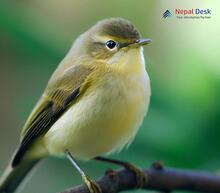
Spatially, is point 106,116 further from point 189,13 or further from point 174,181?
point 189,13

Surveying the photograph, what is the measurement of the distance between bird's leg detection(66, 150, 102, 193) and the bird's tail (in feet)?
0.74

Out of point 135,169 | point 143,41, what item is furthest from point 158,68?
point 135,169

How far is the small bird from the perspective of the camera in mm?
1154

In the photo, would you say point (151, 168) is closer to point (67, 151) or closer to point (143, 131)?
point (143, 131)

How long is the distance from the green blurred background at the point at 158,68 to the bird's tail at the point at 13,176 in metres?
0.06

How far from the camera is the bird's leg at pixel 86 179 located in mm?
1098

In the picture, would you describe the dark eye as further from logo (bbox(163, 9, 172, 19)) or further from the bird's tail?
the bird's tail

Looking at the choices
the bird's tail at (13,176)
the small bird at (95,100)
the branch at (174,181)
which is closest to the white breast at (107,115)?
the small bird at (95,100)

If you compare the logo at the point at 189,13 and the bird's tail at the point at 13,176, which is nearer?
the logo at the point at 189,13

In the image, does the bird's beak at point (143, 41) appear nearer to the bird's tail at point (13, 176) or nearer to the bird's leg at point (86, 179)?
the bird's leg at point (86, 179)

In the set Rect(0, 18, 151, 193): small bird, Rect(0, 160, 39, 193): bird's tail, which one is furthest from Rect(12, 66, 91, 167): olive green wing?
Rect(0, 160, 39, 193): bird's tail

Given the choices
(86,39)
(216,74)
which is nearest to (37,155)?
(86,39)

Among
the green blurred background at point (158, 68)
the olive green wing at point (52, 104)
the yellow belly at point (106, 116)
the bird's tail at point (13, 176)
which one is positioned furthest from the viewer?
the bird's tail at point (13, 176)

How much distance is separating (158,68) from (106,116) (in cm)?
18
